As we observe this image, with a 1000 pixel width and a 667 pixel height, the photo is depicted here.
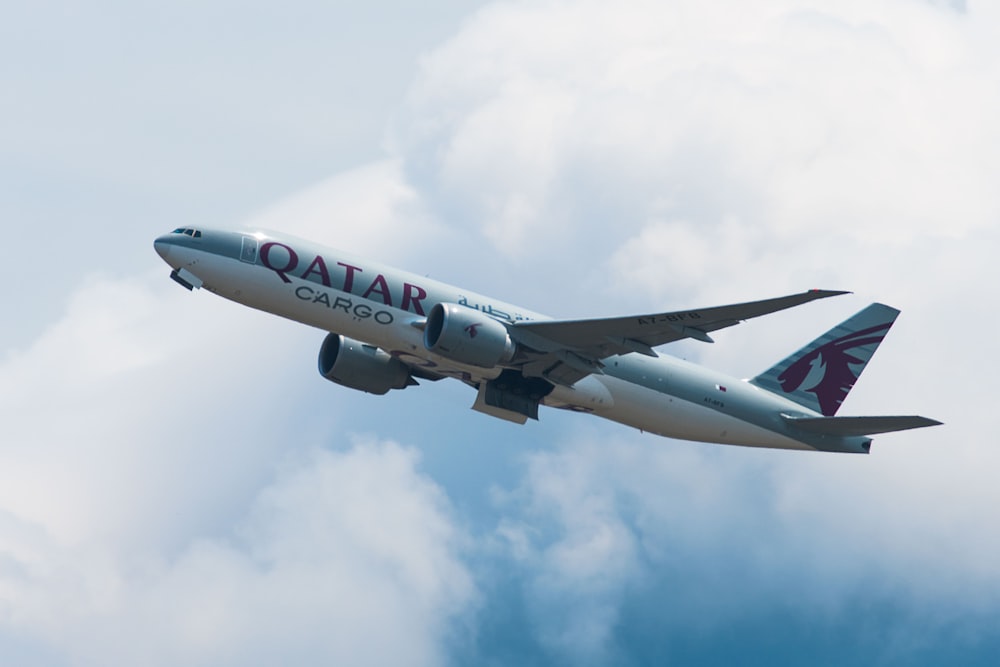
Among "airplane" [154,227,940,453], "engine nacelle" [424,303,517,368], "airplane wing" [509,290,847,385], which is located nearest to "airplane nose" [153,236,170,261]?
"airplane" [154,227,940,453]

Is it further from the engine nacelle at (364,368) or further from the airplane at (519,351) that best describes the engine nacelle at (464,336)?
the engine nacelle at (364,368)

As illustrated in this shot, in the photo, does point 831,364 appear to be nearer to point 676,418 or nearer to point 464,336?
point 676,418

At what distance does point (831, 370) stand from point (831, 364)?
0.28m

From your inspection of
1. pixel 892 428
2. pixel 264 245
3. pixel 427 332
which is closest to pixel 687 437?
pixel 892 428

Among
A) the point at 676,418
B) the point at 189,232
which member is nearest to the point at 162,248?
the point at 189,232

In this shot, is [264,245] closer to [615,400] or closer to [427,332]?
[427,332]

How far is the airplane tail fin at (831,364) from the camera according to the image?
191 feet

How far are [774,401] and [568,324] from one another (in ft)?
35.6

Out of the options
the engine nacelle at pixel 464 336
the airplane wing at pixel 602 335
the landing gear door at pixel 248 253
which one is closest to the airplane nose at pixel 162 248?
the landing gear door at pixel 248 253

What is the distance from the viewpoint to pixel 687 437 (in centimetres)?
5538

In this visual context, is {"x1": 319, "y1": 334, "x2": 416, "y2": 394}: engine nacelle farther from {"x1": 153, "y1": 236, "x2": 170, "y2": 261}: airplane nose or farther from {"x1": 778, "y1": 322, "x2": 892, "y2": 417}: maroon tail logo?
{"x1": 778, "y1": 322, "x2": 892, "y2": 417}: maroon tail logo

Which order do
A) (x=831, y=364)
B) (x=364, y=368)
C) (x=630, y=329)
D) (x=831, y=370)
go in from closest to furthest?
(x=630, y=329) < (x=364, y=368) < (x=831, y=370) < (x=831, y=364)

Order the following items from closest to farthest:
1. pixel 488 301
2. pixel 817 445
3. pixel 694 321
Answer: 1. pixel 694 321
2. pixel 488 301
3. pixel 817 445

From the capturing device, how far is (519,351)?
51.4m
